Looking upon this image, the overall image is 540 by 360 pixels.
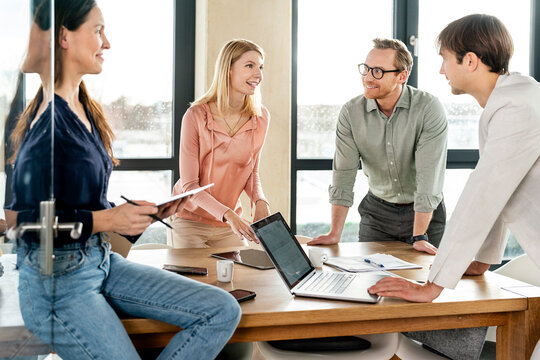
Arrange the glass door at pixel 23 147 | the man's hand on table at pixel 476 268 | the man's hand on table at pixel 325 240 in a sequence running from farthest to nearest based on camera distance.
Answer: the man's hand on table at pixel 325 240
the man's hand on table at pixel 476 268
the glass door at pixel 23 147

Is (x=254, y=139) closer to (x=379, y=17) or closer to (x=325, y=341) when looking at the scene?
(x=325, y=341)

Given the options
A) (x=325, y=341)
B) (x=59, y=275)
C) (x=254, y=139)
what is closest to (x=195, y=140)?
(x=254, y=139)

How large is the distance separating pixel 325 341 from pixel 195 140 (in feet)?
4.21

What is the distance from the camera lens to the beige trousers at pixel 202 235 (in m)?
3.03

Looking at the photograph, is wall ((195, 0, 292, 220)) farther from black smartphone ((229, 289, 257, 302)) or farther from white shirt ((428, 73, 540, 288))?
white shirt ((428, 73, 540, 288))

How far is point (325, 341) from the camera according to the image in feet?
7.09

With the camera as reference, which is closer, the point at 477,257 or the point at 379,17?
the point at 477,257

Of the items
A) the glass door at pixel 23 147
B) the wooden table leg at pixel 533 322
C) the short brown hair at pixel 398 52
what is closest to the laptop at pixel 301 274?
the wooden table leg at pixel 533 322

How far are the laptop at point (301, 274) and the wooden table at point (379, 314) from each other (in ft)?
0.12

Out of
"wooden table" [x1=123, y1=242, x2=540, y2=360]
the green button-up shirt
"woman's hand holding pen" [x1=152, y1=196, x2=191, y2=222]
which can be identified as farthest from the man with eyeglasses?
"woman's hand holding pen" [x1=152, y1=196, x2=191, y2=222]

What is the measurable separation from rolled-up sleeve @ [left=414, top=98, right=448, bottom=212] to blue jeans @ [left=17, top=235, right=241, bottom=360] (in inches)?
57.5

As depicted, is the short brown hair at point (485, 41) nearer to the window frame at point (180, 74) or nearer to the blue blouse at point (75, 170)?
the blue blouse at point (75, 170)

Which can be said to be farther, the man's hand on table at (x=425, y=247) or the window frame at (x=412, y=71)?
the window frame at (x=412, y=71)

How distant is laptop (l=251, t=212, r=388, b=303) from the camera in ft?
6.41
